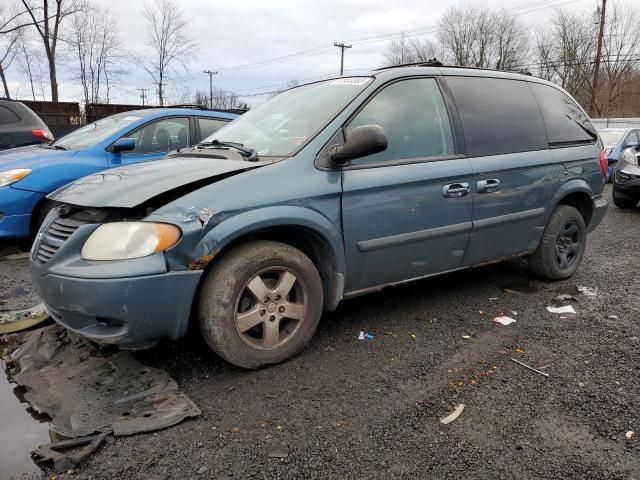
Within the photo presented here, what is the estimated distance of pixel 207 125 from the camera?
634 centimetres

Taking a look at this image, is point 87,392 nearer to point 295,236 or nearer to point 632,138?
point 295,236

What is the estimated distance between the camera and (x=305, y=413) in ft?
7.93

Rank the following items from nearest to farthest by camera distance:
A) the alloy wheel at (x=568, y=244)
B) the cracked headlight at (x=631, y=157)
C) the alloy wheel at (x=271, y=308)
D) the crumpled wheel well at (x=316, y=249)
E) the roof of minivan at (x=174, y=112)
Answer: the alloy wheel at (x=271, y=308), the crumpled wheel well at (x=316, y=249), the alloy wheel at (x=568, y=244), the roof of minivan at (x=174, y=112), the cracked headlight at (x=631, y=157)

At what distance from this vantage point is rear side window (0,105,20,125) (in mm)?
7207

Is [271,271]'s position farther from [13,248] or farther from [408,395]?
[13,248]

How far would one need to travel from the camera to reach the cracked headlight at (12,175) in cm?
485

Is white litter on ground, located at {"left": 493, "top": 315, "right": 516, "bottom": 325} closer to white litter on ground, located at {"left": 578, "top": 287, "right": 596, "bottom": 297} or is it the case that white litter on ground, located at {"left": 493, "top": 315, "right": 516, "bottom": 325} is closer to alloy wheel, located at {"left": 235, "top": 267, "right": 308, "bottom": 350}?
white litter on ground, located at {"left": 578, "top": 287, "right": 596, "bottom": 297}

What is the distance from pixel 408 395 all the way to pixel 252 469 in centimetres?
95

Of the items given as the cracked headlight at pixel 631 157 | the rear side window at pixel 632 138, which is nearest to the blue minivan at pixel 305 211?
the cracked headlight at pixel 631 157

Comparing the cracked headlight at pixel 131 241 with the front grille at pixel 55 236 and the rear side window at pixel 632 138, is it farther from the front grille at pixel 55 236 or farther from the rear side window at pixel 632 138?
the rear side window at pixel 632 138

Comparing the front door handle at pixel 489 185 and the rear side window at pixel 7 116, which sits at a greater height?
the rear side window at pixel 7 116

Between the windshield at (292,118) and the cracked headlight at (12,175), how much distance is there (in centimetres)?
253

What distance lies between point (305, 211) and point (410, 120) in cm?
113

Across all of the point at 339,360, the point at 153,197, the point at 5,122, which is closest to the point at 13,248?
the point at 5,122
